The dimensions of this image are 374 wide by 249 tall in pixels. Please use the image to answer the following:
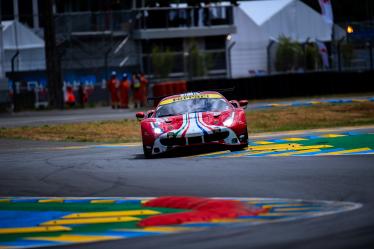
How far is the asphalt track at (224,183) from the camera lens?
7.52 meters

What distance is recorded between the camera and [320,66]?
39625mm

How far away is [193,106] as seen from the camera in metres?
16.2

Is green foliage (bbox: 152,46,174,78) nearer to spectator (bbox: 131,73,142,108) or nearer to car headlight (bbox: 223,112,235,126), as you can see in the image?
spectator (bbox: 131,73,142,108)

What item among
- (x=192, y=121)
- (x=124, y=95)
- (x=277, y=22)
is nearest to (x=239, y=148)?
(x=192, y=121)

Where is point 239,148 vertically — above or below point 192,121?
below

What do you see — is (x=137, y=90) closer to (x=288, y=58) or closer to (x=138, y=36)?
(x=288, y=58)

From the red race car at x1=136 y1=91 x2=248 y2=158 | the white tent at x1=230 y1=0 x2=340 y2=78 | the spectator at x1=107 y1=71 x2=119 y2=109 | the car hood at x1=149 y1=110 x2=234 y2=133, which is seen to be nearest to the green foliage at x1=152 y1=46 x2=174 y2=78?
the spectator at x1=107 y1=71 x2=119 y2=109

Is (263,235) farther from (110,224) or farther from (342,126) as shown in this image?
(342,126)

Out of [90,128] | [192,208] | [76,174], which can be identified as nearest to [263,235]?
[192,208]

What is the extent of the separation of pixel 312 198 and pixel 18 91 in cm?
2962

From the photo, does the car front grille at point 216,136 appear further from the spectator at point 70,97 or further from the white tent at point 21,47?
the white tent at point 21,47

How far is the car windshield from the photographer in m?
16.0

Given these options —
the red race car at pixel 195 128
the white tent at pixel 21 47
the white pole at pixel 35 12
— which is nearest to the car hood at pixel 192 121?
the red race car at pixel 195 128

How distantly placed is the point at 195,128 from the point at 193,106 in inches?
53.2
